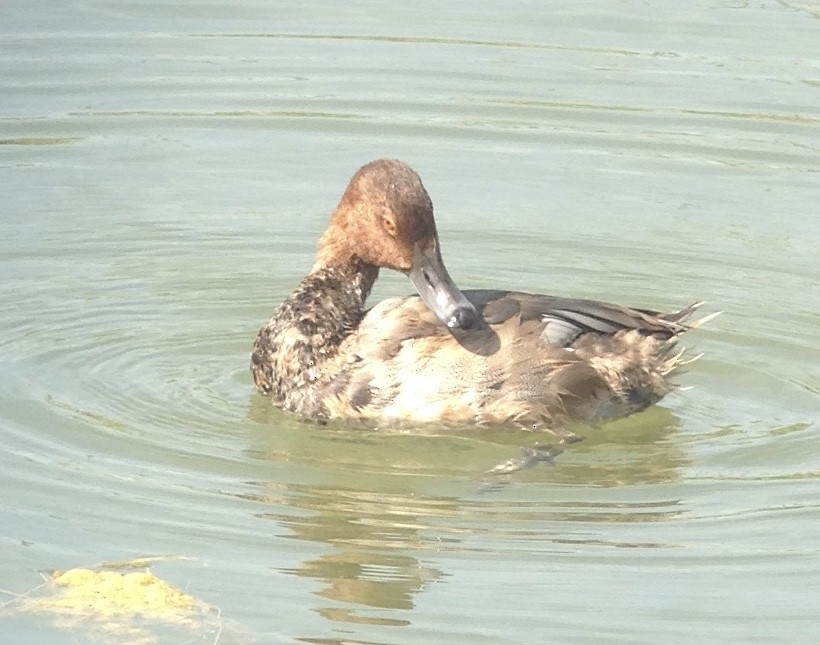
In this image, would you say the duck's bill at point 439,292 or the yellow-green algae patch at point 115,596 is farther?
the duck's bill at point 439,292

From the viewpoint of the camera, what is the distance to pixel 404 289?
980cm

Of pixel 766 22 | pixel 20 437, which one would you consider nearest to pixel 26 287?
pixel 20 437

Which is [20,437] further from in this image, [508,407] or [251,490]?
[508,407]

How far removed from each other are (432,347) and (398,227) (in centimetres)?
58

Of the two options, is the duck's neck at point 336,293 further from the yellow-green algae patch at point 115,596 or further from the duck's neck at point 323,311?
the yellow-green algae patch at point 115,596

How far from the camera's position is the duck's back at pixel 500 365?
7723mm

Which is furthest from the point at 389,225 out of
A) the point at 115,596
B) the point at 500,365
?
the point at 115,596

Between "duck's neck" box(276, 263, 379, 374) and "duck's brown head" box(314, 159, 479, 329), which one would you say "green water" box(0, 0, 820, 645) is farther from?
"duck's brown head" box(314, 159, 479, 329)

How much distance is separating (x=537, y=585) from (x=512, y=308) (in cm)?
183

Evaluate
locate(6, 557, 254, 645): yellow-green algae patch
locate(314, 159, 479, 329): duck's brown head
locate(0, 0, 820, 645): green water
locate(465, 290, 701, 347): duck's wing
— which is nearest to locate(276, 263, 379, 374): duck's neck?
locate(314, 159, 479, 329): duck's brown head

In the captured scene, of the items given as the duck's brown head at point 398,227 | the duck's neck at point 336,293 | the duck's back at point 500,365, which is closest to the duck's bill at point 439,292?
the duck's brown head at point 398,227

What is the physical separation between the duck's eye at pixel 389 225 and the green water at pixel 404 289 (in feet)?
2.99

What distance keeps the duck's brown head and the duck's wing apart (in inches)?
7.7

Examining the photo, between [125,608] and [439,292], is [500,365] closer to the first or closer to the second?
[439,292]
